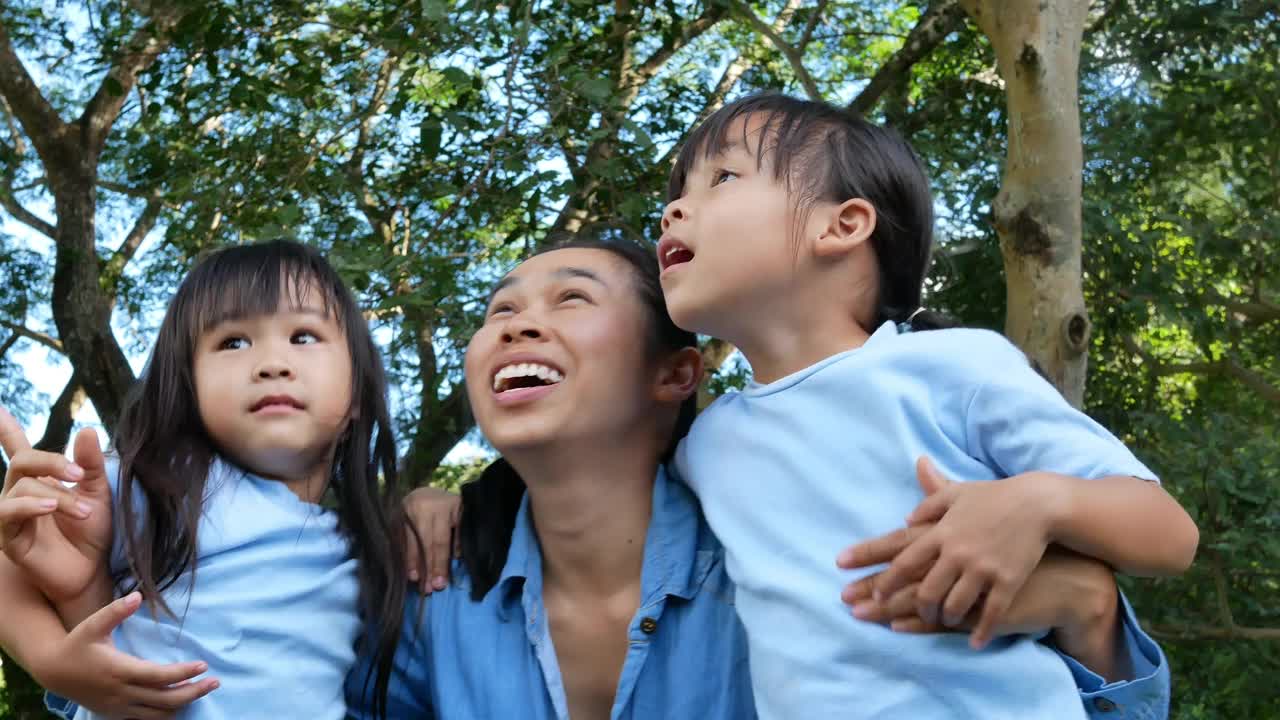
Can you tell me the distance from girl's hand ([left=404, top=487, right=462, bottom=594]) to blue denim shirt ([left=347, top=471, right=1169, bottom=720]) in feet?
0.12

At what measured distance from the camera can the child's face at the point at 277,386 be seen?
217 cm

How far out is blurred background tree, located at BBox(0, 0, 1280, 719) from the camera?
4121mm

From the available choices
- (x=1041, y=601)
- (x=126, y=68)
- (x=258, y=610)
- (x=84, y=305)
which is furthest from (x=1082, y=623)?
(x=84, y=305)

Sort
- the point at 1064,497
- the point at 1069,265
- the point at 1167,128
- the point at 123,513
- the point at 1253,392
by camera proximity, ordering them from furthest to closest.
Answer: the point at 1253,392
the point at 1167,128
the point at 1069,265
the point at 123,513
the point at 1064,497

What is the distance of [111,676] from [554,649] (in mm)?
733

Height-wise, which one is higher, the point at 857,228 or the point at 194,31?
the point at 194,31

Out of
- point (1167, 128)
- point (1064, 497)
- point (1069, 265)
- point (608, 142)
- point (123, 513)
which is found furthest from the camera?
point (1167, 128)

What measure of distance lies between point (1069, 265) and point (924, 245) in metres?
1.74

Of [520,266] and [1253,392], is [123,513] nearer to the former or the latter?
[520,266]

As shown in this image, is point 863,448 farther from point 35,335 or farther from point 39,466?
point 35,335

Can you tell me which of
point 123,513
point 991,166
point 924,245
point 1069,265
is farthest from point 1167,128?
point 123,513

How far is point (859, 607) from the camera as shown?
5.78 feet

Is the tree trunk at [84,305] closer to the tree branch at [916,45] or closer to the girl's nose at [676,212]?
the tree branch at [916,45]

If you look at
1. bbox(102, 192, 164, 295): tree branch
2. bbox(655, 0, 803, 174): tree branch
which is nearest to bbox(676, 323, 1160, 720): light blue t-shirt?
bbox(655, 0, 803, 174): tree branch
